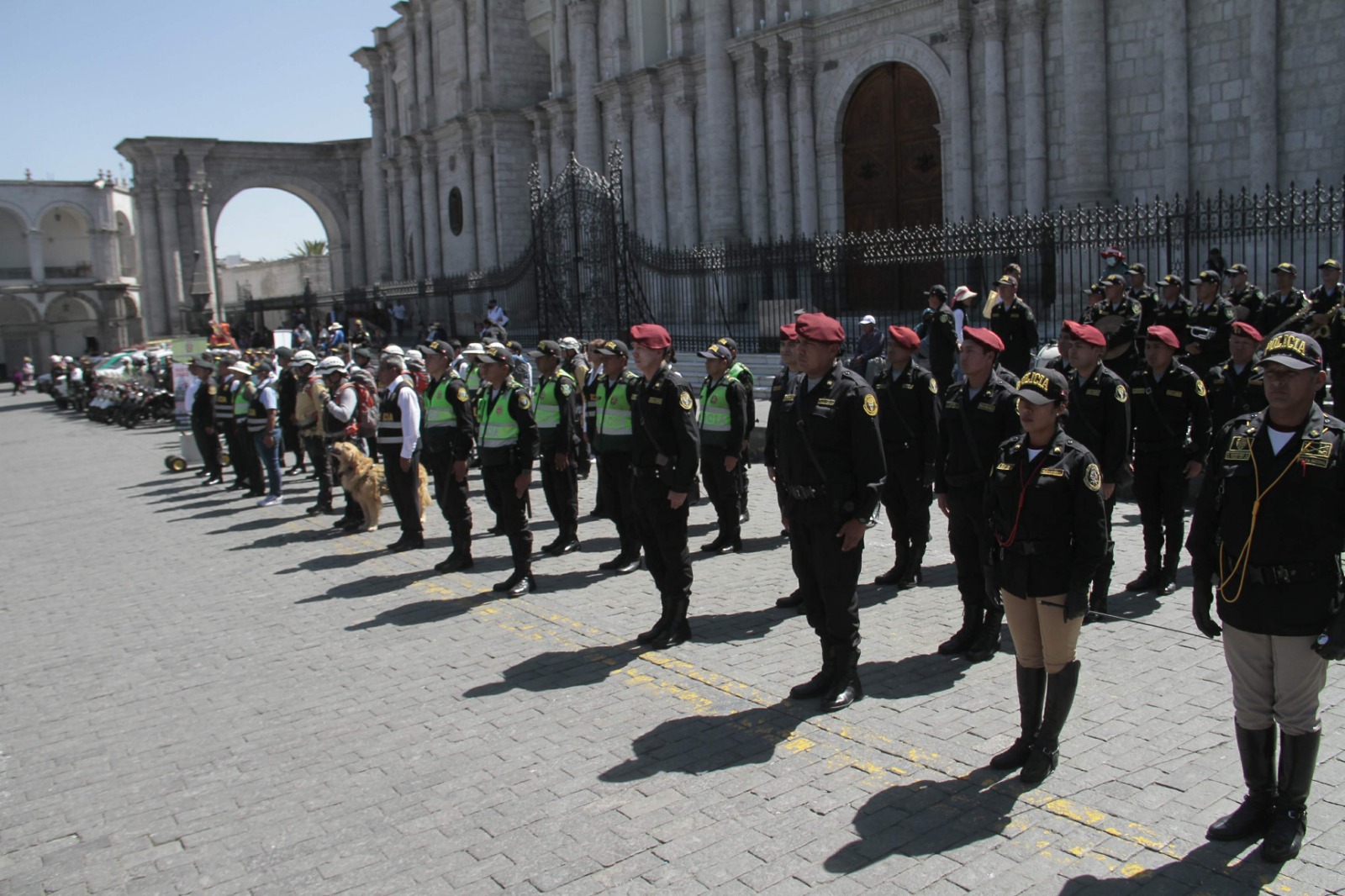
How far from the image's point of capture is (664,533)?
7379 mm

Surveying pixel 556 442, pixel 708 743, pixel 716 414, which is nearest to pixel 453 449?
pixel 556 442

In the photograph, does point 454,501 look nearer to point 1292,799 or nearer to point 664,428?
point 664,428

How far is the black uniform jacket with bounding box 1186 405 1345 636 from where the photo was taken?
414cm

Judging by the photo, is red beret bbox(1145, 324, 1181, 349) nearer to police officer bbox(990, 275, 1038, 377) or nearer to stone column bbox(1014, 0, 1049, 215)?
police officer bbox(990, 275, 1038, 377)

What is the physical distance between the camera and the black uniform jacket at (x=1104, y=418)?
23.1 ft

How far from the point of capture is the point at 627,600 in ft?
28.4

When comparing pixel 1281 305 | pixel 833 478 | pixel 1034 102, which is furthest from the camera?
pixel 1034 102

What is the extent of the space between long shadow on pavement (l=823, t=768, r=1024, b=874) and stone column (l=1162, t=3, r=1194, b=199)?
14797 mm

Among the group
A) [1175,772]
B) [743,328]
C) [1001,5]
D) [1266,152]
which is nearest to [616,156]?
[743,328]

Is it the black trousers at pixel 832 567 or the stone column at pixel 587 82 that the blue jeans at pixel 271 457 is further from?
the stone column at pixel 587 82

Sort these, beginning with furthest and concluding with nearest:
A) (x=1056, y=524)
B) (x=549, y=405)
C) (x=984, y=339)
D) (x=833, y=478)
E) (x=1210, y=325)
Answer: (x=1210, y=325)
(x=549, y=405)
(x=984, y=339)
(x=833, y=478)
(x=1056, y=524)

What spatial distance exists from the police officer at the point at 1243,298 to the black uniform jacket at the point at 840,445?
694cm

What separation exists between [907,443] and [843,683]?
263 centimetres

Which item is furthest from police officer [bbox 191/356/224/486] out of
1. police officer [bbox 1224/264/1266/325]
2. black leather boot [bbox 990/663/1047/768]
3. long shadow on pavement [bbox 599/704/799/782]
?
black leather boot [bbox 990/663/1047/768]
